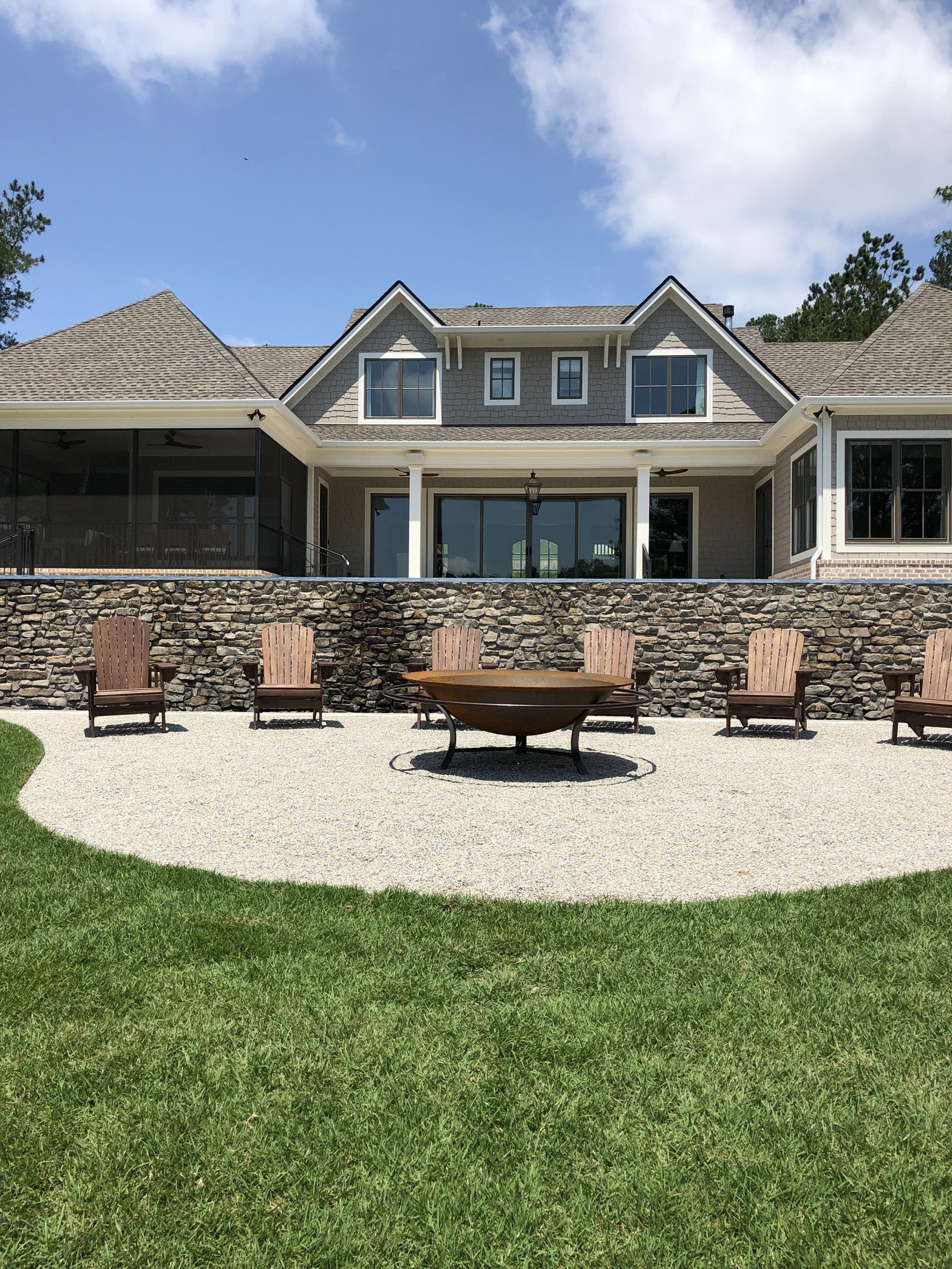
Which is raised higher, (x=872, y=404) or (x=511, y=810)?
(x=872, y=404)

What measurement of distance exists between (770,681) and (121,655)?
812 cm

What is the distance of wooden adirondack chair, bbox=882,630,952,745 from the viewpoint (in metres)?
9.60

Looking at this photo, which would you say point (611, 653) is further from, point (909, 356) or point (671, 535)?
point (671, 535)

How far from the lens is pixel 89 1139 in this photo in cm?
220

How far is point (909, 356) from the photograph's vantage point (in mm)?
16234

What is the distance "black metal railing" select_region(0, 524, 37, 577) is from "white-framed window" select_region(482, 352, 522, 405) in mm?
9786

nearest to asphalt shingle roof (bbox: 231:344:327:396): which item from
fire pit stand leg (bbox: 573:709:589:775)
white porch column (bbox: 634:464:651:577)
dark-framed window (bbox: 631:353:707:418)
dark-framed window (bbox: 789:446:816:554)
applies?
dark-framed window (bbox: 631:353:707:418)

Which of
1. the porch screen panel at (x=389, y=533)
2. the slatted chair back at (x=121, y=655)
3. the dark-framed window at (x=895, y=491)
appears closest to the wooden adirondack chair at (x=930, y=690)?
the dark-framed window at (x=895, y=491)

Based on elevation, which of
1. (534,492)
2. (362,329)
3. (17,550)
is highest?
(362,329)

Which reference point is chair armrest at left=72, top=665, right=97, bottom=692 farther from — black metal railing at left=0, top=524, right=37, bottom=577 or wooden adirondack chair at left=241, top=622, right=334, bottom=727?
black metal railing at left=0, top=524, right=37, bottom=577

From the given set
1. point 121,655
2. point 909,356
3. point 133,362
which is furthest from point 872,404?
point 133,362

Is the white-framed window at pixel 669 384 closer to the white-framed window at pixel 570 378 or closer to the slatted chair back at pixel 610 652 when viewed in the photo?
the white-framed window at pixel 570 378

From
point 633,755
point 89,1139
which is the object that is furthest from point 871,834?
point 89,1139

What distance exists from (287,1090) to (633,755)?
6.78 meters
